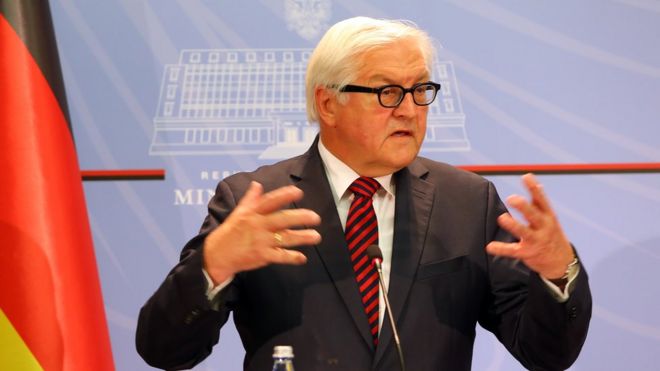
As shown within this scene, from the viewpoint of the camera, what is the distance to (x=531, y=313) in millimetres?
2166

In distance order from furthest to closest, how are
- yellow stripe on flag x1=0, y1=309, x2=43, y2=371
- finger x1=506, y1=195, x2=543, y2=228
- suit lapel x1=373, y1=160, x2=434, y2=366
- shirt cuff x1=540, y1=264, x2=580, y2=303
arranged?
yellow stripe on flag x1=0, y1=309, x2=43, y2=371
suit lapel x1=373, y1=160, x2=434, y2=366
shirt cuff x1=540, y1=264, x2=580, y2=303
finger x1=506, y1=195, x2=543, y2=228

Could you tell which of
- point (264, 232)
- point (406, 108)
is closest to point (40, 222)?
point (264, 232)

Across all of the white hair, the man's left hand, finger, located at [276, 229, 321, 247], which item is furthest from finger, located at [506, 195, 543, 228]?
the white hair

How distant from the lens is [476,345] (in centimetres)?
345

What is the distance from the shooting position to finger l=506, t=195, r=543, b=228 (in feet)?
6.39

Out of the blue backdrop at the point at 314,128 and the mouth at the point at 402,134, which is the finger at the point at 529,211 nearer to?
the mouth at the point at 402,134

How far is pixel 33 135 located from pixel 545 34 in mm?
1975

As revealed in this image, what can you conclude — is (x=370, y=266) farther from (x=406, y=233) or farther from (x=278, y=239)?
(x=278, y=239)

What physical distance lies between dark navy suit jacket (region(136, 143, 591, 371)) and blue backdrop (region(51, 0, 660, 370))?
3.22 feet

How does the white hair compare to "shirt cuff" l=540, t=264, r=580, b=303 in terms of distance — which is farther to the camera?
the white hair

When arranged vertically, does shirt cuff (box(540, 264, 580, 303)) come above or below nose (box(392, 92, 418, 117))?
below

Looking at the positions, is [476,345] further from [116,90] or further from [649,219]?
[116,90]

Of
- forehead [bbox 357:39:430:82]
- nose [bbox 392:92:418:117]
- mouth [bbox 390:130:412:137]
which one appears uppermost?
forehead [bbox 357:39:430:82]

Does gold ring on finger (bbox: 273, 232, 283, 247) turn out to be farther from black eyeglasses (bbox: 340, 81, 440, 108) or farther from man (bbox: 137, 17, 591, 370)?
black eyeglasses (bbox: 340, 81, 440, 108)
